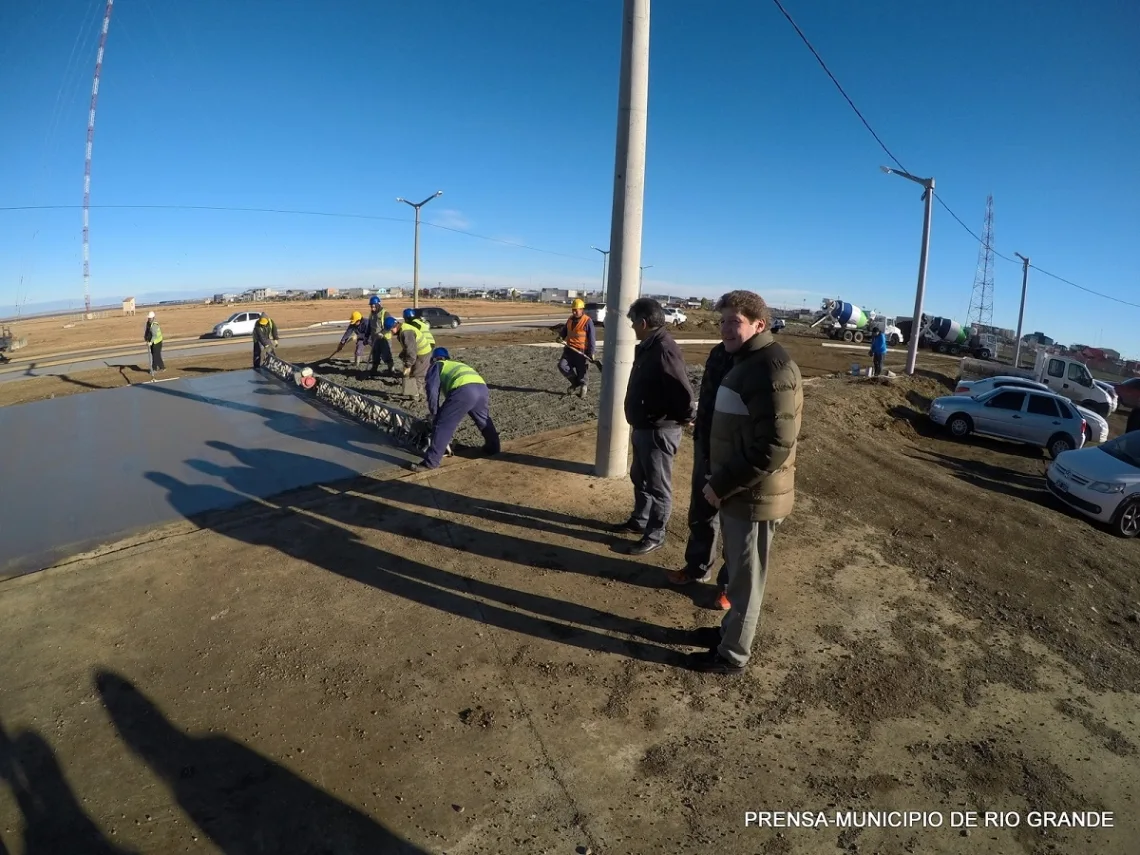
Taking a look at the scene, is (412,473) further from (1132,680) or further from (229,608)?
(1132,680)

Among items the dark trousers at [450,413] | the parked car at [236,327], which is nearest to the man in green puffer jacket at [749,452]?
the dark trousers at [450,413]

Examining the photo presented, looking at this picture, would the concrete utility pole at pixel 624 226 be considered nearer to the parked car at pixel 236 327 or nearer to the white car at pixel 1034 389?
the white car at pixel 1034 389

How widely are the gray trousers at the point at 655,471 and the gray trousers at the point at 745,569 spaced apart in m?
1.33

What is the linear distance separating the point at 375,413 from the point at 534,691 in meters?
5.86

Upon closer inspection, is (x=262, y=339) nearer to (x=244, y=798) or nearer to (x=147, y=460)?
(x=147, y=460)

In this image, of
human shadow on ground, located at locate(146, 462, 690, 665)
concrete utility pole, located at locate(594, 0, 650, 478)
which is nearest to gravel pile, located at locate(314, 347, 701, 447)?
concrete utility pole, located at locate(594, 0, 650, 478)

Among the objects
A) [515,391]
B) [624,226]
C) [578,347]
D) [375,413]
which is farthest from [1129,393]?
[375,413]

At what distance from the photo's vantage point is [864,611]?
3961 mm

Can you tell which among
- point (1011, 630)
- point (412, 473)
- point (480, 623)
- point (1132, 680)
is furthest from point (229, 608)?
point (1132, 680)

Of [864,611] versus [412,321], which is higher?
[412,321]

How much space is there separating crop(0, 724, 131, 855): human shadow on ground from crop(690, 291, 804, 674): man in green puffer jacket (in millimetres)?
2866

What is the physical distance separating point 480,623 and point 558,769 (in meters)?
1.21

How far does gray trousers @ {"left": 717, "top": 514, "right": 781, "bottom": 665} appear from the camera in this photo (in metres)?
3.02

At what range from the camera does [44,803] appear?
8.13ft
